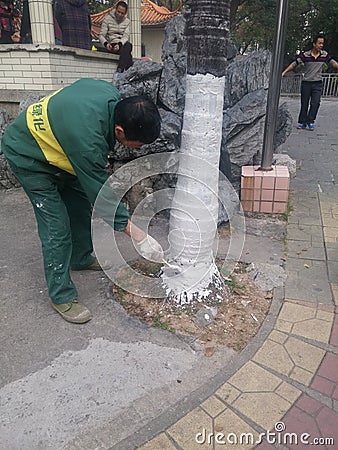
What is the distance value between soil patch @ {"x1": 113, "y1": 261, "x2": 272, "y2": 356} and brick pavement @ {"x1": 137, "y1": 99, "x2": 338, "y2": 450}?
0.47ft

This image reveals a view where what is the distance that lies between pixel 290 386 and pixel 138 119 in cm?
160

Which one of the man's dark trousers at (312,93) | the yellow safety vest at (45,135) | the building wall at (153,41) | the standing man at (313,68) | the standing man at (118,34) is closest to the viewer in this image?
the yellow safety vest at (45,135)

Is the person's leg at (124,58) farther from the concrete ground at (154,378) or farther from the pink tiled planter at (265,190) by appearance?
the concrete ground at (154,378)

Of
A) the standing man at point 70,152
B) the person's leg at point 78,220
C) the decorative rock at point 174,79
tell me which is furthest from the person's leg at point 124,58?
the standing man at point 70,152

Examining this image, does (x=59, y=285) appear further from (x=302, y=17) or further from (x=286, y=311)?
(x=302, y=17)

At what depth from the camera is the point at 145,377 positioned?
2.14m

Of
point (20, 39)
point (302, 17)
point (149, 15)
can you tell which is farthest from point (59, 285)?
point (302, 17)

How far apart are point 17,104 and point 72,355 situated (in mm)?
4841

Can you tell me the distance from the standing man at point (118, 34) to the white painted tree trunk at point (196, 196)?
543 cm

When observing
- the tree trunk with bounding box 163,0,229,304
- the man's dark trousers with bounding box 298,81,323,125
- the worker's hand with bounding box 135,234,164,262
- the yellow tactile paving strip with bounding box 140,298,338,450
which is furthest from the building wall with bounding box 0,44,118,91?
the yellow tactile paving strip with bounding box 140,298,338,450

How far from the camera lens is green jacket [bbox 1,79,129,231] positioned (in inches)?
83.0

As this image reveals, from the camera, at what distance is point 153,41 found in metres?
19.6

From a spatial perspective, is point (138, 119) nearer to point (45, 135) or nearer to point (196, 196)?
point (45, 135)

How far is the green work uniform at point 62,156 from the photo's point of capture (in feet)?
6.96
